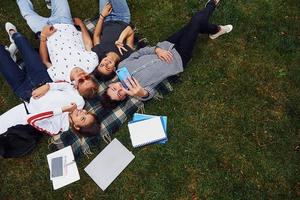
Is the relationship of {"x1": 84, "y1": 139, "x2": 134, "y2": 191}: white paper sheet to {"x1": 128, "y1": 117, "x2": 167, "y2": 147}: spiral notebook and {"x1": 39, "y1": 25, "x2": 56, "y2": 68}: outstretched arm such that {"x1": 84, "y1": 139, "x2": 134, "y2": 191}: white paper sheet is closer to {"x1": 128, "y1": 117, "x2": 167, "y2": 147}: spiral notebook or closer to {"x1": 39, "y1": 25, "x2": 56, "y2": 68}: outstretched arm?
{"x1": 128, "y1": 117, "x2": 167, "y2": 147}: spiral notebook

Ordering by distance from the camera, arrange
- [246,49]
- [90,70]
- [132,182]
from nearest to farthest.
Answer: [132,182]
[90,70]
[246,49]

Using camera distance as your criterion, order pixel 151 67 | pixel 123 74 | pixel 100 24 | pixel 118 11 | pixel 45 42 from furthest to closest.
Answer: pixel 118 11 → pixel 100 24 → pixel 45 42 → pixel 151 67 → pixel 123 74

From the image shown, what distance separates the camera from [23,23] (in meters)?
7.44

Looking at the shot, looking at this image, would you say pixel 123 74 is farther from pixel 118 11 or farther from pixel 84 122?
pixel 118 11

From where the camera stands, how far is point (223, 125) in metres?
6.39

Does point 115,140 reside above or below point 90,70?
below

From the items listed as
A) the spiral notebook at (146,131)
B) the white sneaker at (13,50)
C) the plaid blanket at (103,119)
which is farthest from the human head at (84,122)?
the white sneaker at (13,50)

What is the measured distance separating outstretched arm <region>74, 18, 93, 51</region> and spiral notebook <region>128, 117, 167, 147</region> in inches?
67.8

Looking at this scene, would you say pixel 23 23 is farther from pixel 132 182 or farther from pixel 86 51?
pixel 132 182

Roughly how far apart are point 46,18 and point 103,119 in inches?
92.0

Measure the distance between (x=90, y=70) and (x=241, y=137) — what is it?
2.98 m

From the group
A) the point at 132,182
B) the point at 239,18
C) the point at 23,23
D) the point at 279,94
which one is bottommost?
the point at 132,182

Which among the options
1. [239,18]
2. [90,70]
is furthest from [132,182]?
[239,18]

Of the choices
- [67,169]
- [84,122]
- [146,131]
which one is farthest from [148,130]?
[67,169]
